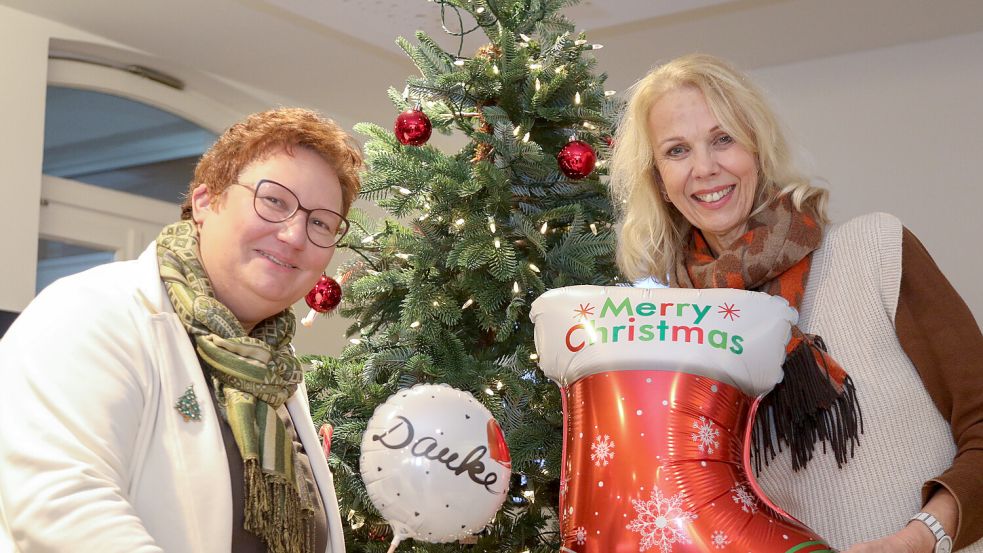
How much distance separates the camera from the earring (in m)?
2.37

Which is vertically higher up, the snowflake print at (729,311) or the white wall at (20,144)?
the white wall at (20,144)

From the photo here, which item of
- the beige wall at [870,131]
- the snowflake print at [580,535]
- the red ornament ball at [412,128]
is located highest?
the beige wall at [870,131]

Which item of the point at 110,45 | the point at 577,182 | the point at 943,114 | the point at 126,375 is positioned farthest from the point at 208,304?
the point at 943,114

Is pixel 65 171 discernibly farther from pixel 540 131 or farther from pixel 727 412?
pixel 727 412

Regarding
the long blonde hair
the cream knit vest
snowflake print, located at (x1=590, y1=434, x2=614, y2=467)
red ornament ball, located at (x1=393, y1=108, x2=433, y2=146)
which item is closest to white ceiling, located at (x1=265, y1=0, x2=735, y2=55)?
red ornament ball, located at (x1=393, y1=108, x2=433, y2=146)

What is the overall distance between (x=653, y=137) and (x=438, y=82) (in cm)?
76

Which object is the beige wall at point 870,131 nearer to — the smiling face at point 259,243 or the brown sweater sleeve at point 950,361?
the smiling face at point 259,243

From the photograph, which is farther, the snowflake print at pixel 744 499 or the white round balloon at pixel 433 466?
the white round balloon at pixel 433 466

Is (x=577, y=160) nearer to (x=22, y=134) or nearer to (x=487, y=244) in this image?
(x=487, y=244)

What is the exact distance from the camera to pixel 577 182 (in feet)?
7.95

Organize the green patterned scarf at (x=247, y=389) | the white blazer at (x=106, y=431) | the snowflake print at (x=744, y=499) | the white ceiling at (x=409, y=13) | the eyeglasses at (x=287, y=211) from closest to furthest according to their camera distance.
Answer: the white blazer at (x=106, y=431) < the snowflake print at (x=744, y=499) < the green patterned scarf at (x=247, y=389) < the eyeglasses at (x=287, y=211) < the white ceiling at (x=409, y=13)

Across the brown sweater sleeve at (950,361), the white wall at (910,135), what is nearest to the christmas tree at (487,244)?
the brown sweater sleeve at (950,361)

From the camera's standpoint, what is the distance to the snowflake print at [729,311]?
145cm

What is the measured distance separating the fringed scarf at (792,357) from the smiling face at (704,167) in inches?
2.0
